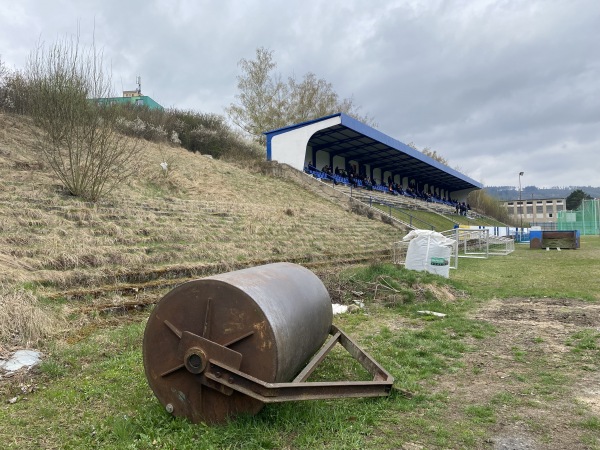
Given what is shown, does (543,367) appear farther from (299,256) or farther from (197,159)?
(197,159)

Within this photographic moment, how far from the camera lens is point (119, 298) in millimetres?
7562

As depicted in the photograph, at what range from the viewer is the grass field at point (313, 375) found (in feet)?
11.1

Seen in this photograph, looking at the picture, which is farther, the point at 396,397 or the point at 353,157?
the point at 353,157

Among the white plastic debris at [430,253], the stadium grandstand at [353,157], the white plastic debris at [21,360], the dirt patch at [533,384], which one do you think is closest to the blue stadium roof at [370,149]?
the stadium grandstand at [353,157]

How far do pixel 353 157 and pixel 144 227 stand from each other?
3565cm

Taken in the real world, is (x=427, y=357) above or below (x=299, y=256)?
below

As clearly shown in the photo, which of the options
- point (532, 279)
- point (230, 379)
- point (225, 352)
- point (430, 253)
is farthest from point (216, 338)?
point (532, 279)

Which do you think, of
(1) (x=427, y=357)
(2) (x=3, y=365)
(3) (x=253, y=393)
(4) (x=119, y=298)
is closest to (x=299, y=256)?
(4) (x=119, y=298)

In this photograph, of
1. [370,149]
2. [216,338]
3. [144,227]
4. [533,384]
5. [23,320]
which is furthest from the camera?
[370,149]

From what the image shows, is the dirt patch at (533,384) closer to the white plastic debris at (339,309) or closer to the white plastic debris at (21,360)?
the white plastic debris at (339,309)

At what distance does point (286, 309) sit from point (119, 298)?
4966 mm

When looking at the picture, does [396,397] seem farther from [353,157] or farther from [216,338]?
[353,157]

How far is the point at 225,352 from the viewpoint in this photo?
329 centimetres

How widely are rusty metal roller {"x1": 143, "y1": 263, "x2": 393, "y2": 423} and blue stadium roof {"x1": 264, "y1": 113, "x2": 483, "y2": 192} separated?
28859 mm
